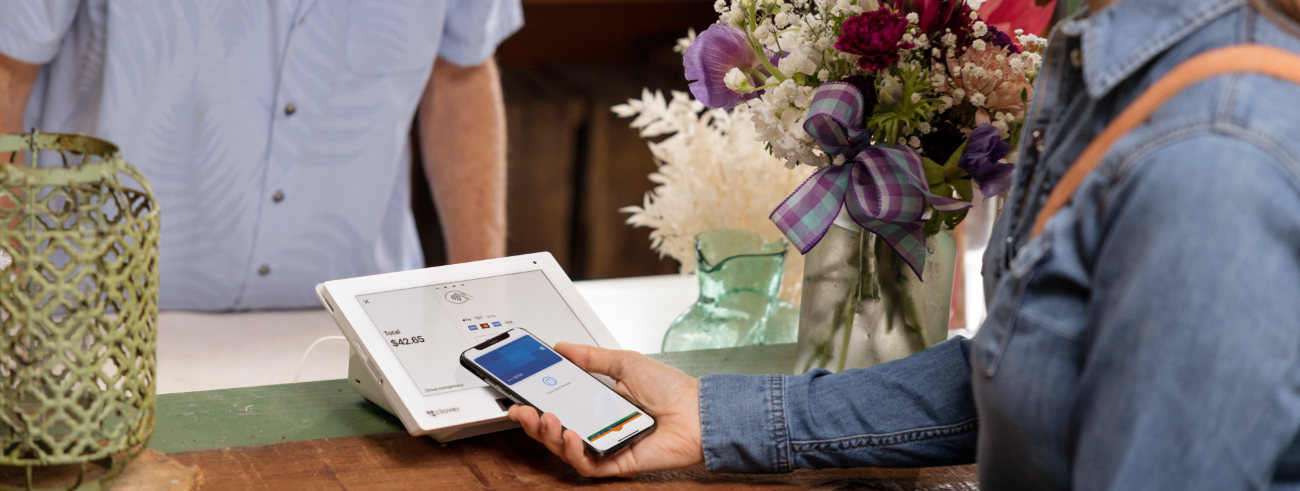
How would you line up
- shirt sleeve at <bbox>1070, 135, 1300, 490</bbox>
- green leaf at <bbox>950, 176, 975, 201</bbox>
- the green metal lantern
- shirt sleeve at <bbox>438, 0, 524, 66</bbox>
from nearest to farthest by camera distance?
shirt sleeve at <bbox>1070, 135, 1300, 490</bbox>, the green metal lantern, green leaf at <bbox>950, 176, 975, 201</bbox>, shirt sleeve at <bbox>438, 0, 524, 66</bbox>

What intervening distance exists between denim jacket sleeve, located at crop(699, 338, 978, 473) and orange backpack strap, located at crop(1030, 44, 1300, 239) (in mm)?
231

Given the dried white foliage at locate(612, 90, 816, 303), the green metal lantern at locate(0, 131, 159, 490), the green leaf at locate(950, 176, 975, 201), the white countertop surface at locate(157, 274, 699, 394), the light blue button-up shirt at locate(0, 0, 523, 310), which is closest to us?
the green metal lantern at locate(0, 131, 159, 490)

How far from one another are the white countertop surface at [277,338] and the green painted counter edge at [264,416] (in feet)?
0.24

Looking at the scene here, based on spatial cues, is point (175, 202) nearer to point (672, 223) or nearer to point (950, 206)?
point (672, 223)

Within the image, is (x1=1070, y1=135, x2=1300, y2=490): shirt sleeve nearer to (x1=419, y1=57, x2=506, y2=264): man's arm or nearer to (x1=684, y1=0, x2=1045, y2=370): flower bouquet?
(x1=684, y1=0, x2=1045, y2=370): flower bouquet

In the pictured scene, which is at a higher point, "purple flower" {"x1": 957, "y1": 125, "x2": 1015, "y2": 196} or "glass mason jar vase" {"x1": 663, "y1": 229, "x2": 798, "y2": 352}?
"purple flower" {"x1": 957, "y1": 125, "x2": 1015, "y2": 196}

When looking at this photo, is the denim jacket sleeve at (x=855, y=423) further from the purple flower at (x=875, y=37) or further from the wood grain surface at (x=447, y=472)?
the purple flower at (x=875, y=37)

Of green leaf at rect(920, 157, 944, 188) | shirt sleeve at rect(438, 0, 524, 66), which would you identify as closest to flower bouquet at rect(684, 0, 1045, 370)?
green leaf at rect(920, 157, 944, 188)

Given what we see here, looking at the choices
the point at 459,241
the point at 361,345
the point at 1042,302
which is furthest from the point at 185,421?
the point at 459,241

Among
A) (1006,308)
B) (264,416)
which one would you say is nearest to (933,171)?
(1006,308)

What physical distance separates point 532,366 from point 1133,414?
17.5 inches

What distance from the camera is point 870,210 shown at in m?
0.79

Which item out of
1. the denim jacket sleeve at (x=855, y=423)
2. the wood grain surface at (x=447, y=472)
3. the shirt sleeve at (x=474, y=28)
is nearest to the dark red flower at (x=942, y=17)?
the denim jacket sleeve at (x=855, y=423)

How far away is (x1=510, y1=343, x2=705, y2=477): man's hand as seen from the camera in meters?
0.71
